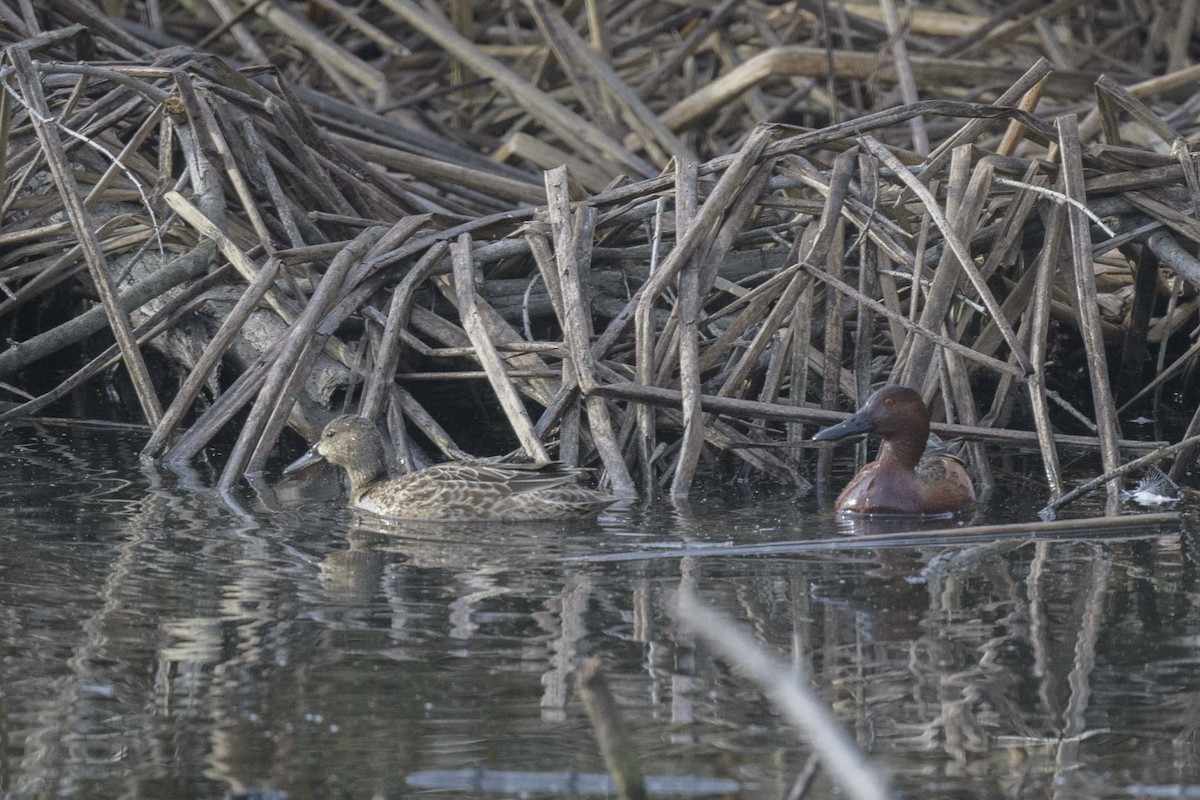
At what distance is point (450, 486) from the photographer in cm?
618

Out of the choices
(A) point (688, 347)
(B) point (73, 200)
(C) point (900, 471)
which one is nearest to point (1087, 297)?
(C) point (900, 471)

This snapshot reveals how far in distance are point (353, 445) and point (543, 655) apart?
254cm

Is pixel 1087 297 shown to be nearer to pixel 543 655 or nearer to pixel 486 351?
pixel 486 351

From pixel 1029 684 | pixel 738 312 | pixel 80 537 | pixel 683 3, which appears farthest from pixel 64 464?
pixel 683 3

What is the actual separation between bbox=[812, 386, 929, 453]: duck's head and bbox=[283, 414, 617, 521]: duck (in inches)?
39.6

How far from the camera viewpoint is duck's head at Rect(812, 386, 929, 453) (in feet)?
20.3

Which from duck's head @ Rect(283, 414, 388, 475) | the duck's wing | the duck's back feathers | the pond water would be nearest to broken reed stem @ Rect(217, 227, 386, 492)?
duck's head @ Rect(283, 414, 388, 475)

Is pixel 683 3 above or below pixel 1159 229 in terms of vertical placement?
above

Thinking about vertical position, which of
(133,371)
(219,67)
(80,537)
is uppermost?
(219,67)

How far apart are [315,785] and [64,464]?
4.05m

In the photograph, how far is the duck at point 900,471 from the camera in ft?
20.2

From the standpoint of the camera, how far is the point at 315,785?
3.15 meters

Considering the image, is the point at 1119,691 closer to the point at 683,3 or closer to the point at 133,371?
the point at 133,371

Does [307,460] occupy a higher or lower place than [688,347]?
lower
